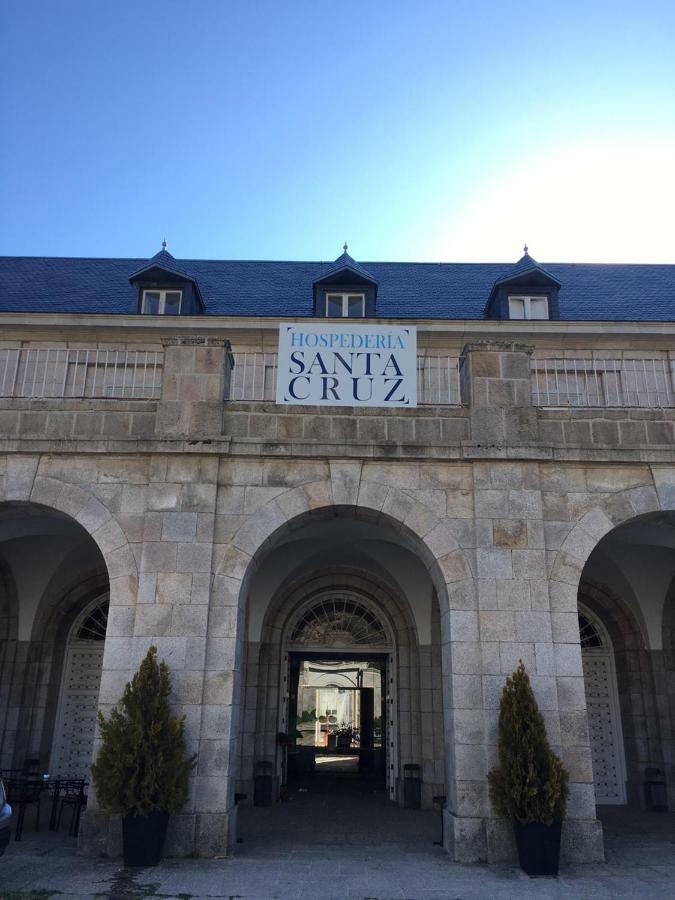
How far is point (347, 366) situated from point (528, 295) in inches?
245

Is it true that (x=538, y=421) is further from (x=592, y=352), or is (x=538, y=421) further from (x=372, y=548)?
(x=592, y=352)

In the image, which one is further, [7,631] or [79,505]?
[7,631]

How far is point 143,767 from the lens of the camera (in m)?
6.88

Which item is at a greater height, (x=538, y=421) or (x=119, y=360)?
(x=119, y=360)

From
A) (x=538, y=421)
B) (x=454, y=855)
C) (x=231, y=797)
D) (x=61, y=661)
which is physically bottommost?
(x=454, y=855)

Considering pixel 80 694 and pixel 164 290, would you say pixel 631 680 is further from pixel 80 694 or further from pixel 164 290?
pixel 164 290

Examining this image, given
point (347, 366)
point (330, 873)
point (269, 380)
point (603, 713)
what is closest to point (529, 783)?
point (330, 873)

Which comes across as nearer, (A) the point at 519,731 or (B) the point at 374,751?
(A) the point at 519,731

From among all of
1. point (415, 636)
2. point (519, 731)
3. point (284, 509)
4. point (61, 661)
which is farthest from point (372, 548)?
point (61, 661)

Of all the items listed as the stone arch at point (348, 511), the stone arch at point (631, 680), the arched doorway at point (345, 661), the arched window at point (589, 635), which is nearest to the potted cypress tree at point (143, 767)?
the stone arch at point (348, 511)

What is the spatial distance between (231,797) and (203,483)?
3.49 meters

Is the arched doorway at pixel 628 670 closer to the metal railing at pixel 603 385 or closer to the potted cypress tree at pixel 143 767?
the metal railing at pixel 603 385

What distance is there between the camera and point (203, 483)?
26.8 ft

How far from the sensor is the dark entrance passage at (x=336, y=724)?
42.9 feet
